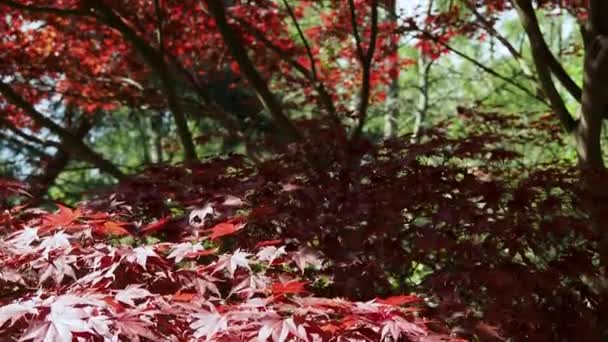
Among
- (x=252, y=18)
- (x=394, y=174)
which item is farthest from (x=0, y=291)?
(x=252, y=18)

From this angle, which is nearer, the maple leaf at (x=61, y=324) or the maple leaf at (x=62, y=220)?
the maple leaf at (x=61, y=324)

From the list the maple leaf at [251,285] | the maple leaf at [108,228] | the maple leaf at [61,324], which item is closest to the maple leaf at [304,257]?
the maple leaf at [251,285]

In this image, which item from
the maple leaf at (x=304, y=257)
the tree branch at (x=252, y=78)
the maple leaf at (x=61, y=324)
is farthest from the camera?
the tree branch at (x=252, y=78)

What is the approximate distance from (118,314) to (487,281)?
1.66 m

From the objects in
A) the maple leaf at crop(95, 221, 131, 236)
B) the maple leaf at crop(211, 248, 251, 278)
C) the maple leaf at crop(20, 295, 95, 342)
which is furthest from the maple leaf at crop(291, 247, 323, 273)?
the maple leaf at crop(20, 295, 95, 342)

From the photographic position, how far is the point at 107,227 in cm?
223

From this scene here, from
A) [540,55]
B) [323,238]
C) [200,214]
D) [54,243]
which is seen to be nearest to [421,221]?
[323,238]

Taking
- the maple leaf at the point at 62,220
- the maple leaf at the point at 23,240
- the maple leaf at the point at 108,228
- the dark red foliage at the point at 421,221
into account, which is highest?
the maple leaf at the point at 62,220

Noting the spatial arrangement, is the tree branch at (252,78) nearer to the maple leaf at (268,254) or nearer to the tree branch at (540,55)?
the tree branch at (540,55)

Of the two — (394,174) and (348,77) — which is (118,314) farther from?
(348,77)

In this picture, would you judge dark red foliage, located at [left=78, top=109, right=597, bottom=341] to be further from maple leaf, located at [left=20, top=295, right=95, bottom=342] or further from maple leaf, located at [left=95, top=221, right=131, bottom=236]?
maple leaf, located at [left=20, top=295, right=95, bottom=342]

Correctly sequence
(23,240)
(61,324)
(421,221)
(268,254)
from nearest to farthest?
(61,324) < (23,240) < (268,254) < (421,221)

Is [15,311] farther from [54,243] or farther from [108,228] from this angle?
[108,228]

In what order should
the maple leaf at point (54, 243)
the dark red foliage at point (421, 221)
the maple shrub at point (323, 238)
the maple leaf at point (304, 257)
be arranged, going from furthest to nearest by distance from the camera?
the dark red foliage at point (421, 221) < the maple leaf at point (304, 257) < the maple leaf at point (54, 243) < the maple shrub at point (323, 238)
